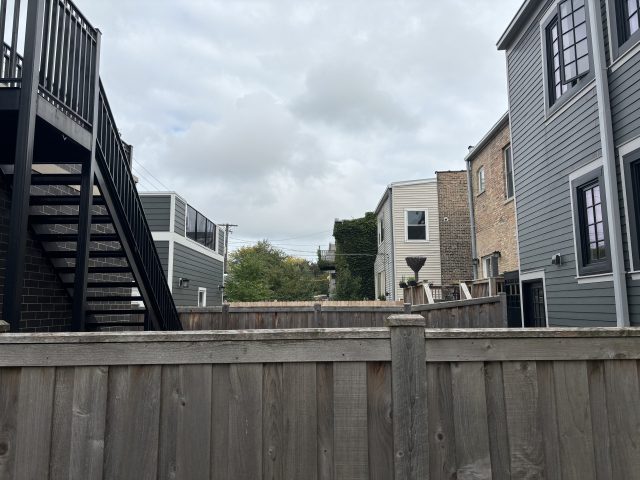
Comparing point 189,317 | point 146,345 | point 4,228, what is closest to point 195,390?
point 146,345

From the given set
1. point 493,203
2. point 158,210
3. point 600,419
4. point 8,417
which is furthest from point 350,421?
point 158,210

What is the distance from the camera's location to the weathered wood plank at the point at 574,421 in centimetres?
186

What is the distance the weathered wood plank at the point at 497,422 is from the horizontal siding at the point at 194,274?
16203mm

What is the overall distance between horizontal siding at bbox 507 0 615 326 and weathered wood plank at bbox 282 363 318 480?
580 cm

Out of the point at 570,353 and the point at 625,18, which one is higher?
the point at 625,18

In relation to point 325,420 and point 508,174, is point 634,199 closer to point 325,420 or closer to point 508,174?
point 325,420

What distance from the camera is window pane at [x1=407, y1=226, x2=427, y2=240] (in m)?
20.4

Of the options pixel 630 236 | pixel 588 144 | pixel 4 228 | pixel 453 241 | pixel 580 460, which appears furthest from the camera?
pixel 453 241

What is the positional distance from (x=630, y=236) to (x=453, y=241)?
14.8 m

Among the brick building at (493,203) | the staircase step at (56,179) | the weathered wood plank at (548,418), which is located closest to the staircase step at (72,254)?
the staircase step at (56,179)

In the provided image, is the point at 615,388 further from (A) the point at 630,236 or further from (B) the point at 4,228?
(B) the point at 4,228

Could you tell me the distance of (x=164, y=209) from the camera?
54.4ft

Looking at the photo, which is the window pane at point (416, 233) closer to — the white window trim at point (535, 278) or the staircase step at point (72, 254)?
the white window trim at point (535, 278)

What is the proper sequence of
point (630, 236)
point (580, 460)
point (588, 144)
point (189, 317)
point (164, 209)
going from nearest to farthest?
point (580, 460), point (630, 236), point (588, 144), point (189, 317), point (164, 209)
